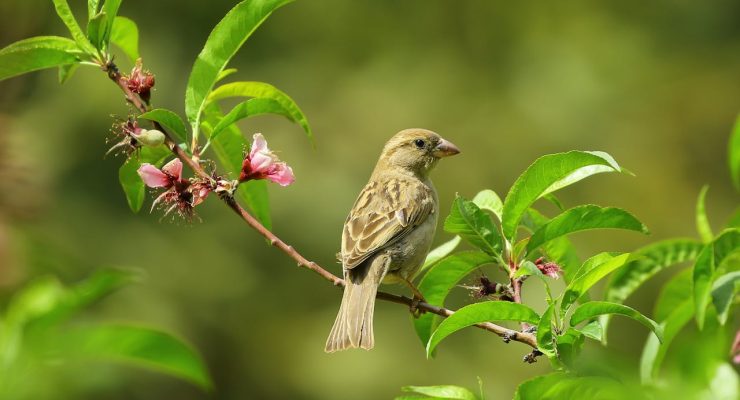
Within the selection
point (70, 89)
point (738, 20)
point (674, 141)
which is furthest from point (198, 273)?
point (738, 20)

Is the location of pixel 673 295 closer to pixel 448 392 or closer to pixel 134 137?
pixel 448 392

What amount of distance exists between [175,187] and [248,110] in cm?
36

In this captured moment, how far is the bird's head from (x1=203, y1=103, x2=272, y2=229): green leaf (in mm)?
2236

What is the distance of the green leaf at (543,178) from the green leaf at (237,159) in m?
0.95

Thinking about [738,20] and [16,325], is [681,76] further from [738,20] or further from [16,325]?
[16,325]

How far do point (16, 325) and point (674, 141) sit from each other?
14907 millimetres

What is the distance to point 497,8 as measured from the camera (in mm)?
16359

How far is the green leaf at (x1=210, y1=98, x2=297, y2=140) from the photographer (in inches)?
130

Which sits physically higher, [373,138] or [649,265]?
[373,138]

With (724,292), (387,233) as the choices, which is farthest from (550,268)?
(387,233)

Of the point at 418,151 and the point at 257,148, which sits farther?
the point at 418,151

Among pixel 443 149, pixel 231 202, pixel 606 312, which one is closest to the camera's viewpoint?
pixel 606 312

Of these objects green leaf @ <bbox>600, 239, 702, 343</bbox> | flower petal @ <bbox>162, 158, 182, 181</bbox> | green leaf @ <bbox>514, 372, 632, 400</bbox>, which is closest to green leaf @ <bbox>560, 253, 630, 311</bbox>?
green leaf @ <bbox>514, 372, 632, 400</bbox>

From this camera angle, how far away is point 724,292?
3.02 m
